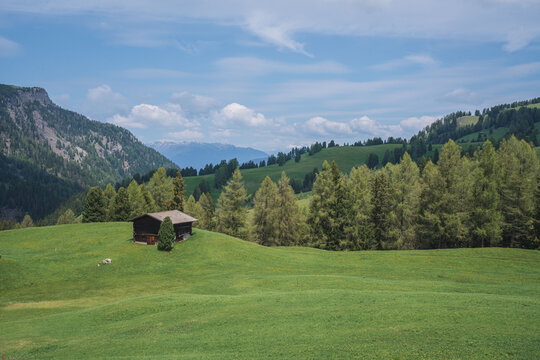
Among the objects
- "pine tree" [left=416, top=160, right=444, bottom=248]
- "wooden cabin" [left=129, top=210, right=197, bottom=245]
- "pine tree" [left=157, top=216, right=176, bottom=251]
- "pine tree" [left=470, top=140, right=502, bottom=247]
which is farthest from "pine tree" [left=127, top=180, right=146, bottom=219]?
"pine tree" [left=470, top=140, right=502, bottom=247]

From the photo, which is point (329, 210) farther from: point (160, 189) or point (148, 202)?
point (160, 189)

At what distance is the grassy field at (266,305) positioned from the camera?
44.8 feet

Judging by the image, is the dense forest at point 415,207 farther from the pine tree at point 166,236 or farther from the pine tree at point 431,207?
the pine tree at point 166,236

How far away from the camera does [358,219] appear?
54625 mm

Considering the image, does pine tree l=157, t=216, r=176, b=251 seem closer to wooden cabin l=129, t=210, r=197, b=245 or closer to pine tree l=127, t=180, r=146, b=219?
wooden cabin l=129, t=210, r=197, b=245

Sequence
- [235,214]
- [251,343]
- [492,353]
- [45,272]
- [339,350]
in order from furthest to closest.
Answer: [235,214] → [45,272] → [251,343] → [339,350] → [492,353]

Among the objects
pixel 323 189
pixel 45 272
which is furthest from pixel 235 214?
pixel 45 272

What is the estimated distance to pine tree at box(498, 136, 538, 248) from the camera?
4728cm

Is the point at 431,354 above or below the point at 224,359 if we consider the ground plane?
above

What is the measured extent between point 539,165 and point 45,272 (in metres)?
72.1

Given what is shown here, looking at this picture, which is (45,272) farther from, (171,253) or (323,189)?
(323,189)

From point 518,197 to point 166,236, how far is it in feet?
174

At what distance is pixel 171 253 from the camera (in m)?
45.4

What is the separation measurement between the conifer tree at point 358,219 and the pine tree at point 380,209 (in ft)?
3.14
